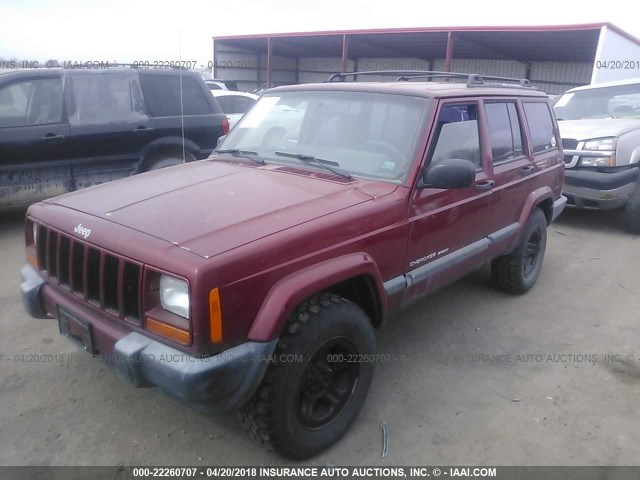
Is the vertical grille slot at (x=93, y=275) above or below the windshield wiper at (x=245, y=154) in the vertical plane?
below

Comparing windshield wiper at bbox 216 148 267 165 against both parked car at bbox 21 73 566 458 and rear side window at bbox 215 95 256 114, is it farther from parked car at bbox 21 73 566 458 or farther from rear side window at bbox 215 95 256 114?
rear side window at bbox 215 95 256 114

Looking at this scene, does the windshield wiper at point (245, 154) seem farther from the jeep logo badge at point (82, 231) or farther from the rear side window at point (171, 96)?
the rear side window at point (171, 96)

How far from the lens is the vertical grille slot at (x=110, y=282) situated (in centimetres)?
234

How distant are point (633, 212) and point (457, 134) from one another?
458cm

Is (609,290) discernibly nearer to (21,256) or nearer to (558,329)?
(558,329)

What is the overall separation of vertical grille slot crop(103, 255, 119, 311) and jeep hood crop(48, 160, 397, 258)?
190 millimetres

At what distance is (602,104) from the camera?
7766 mm

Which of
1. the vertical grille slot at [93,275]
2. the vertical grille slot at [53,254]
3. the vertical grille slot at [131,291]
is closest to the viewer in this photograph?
the vertical grille slot at [131,291]

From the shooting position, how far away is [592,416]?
3.01m

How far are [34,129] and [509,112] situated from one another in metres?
5.06

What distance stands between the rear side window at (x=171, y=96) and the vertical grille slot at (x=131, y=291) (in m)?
4.61

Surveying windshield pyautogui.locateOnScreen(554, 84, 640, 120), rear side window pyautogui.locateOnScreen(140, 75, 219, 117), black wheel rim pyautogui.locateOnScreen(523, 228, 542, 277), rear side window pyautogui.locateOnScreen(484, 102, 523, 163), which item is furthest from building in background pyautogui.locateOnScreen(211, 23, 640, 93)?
rear side window pyautogui.locateOnScreen(484, 102, 523, 163)

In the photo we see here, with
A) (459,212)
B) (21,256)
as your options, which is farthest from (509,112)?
(21,256)

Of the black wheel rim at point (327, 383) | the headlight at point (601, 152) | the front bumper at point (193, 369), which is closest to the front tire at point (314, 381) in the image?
the black wheel rim at point (327, 383)
